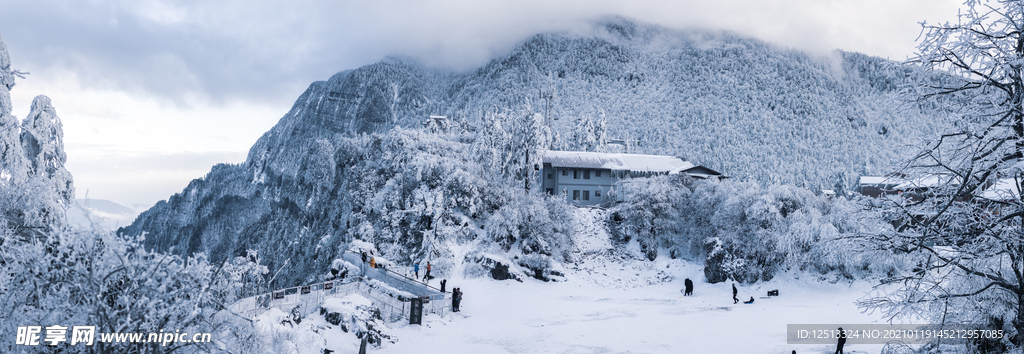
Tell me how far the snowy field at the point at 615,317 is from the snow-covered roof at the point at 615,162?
802 inches

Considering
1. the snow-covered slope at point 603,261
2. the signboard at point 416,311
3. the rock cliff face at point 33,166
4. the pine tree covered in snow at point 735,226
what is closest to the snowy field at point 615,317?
the snow-covered slope at point 603,261

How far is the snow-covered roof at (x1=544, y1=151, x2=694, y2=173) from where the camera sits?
63250mm

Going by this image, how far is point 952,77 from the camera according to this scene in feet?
31.1

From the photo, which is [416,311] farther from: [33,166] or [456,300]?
[33,166]

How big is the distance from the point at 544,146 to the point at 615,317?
87.5 ft

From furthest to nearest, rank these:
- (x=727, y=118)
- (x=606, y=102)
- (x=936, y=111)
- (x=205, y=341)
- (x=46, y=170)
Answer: (x=606, y=102) < (x=727, y=118) < (x=46, y=170) < (x=936, y=111) < (x=205, y=341)

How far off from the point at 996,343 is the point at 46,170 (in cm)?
4131

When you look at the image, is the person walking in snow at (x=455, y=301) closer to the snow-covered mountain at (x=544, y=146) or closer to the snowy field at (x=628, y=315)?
the snowy field at (x=628, y=315)

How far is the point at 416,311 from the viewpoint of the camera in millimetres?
25031

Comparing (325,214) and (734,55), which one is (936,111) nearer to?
(325,214)

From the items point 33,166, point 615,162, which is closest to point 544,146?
point 615,162

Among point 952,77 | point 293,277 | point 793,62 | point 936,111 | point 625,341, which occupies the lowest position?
point 293,277

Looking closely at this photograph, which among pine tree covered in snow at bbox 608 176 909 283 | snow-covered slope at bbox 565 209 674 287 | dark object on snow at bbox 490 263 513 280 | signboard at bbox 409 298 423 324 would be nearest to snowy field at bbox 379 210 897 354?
snow-covered slope at bbox 565 209 674 287

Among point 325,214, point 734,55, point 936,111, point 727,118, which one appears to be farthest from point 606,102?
point 936,111
